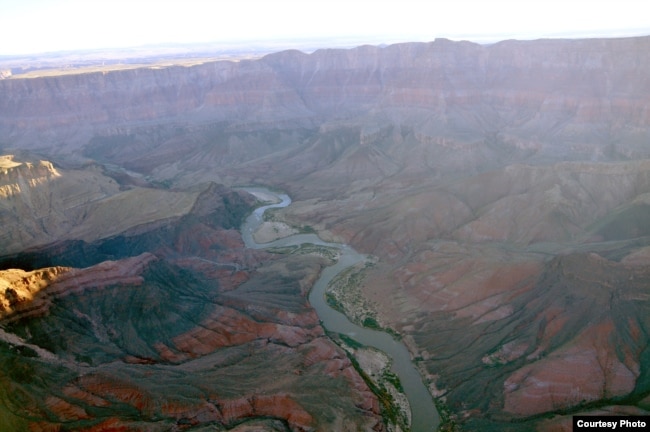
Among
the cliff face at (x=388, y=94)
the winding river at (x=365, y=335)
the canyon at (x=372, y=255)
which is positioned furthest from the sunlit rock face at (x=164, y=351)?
the cliff face at (x=388, y=94)

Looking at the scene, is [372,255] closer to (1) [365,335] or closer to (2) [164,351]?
(1) [365,335]

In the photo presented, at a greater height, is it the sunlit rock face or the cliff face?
the cliff face

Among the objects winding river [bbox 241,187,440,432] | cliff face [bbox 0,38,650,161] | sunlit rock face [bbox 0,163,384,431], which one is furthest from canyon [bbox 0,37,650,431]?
winding river [bbox 241,187,440,432]

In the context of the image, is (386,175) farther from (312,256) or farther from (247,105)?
(247,105)

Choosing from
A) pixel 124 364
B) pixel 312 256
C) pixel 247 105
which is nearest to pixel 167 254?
pixel 312 256

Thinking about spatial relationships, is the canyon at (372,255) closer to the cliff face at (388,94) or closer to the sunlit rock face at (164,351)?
the sunlit rock face at (164,351)

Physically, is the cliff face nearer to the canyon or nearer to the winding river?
the canyon
